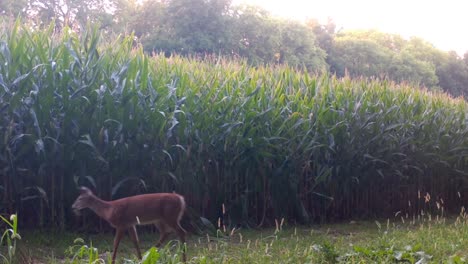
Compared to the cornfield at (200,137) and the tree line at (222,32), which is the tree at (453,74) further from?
the cornfield at (200,137)

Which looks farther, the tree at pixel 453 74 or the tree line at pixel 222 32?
the tree at pixel 453 74

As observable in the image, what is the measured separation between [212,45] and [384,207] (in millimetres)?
20148

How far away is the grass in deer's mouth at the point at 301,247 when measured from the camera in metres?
5.13

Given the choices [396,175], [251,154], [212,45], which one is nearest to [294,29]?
[212,45]

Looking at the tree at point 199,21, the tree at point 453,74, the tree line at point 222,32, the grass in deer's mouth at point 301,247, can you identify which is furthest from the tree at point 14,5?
the tree at point 453,74

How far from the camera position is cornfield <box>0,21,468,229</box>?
682cm

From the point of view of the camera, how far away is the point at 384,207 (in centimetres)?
1120

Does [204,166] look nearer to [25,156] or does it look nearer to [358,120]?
[25,156]

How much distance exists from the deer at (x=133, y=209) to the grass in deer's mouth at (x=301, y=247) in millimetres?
269

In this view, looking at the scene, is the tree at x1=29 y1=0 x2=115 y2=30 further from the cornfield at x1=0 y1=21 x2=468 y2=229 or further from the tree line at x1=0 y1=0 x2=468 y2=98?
the cornfield at x1=0 y1=21 x2=468 y2=229

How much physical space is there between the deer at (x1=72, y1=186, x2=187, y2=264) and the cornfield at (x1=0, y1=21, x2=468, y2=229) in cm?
120

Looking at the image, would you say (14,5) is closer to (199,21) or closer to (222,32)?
(199,21)

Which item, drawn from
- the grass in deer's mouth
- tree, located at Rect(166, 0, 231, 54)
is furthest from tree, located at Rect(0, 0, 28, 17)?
the grass in deer's mouth

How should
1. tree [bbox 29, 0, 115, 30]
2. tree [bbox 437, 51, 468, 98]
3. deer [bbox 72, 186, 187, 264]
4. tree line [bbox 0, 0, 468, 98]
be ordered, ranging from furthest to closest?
tree [bbox 437, 51, 468, 98], tree line [bbox 0, 0, 468, 98], tree [bbox 29, 0, 115, 30], deer [bbox 72, 186, 187, 264]
